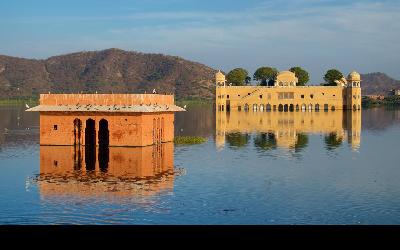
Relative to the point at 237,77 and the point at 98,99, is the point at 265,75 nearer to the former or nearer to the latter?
the point at 237,77

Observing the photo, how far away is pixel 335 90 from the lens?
113500mm

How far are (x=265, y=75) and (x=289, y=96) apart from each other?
18343 mm

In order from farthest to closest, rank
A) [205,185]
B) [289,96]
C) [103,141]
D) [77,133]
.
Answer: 1. [289,96]
2. [103,141]
3. [77,133]
4. [205,185]

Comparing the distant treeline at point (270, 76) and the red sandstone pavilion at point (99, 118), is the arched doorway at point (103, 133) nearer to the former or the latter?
the red sandstone pavilion at point (99, 118)

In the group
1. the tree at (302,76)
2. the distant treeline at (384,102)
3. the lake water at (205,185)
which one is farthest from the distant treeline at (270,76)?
the lake water at (205,185)

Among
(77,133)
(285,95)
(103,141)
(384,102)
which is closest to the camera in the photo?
(77,133)

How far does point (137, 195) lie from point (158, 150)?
1523cm

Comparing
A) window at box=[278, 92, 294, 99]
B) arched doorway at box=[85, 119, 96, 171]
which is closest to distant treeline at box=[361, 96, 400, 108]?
window at box=[278, 92, 294, 99]

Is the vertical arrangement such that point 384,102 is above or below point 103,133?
above

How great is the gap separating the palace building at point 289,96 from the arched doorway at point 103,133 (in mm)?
73040

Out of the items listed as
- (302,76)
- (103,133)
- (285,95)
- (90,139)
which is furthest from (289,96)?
(90,139)

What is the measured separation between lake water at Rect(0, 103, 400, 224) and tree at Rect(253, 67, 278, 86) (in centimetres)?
8803

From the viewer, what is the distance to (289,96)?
369 feet
